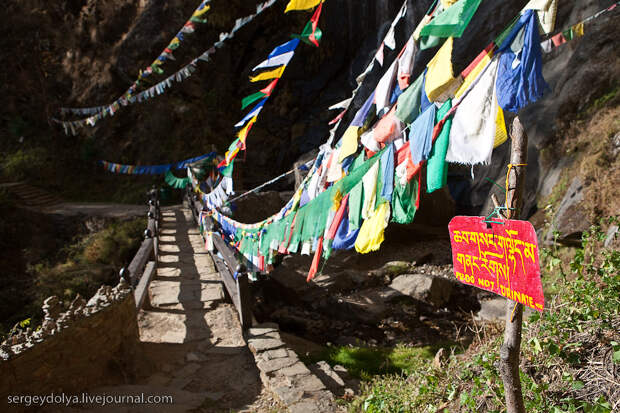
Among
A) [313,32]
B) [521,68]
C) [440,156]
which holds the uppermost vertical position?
[313,32]

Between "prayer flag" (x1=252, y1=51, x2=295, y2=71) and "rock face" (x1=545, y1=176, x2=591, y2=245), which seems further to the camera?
"rock face" (x1=545, y1=176, x2=591, y2=245)

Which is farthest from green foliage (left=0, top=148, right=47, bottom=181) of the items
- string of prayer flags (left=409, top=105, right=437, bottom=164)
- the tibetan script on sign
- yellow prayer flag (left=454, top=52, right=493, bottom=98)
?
the tibetan script on sign

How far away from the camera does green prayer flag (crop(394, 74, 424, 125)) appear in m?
2.18

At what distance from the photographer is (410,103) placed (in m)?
2.20

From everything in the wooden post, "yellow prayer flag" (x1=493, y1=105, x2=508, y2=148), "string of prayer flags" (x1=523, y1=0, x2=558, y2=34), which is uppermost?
"string of prayer flags" (x1=523, y1=0, x2=558, y2=34)

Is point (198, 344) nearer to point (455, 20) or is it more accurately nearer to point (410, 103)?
point (410, 103)

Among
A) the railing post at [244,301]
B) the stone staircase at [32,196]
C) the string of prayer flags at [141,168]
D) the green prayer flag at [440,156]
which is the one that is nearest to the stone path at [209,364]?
the railing post at [244,301]

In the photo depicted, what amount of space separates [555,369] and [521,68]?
1.89m

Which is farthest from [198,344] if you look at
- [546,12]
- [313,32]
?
[546,12]

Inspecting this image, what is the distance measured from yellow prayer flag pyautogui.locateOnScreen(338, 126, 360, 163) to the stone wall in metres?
2.98

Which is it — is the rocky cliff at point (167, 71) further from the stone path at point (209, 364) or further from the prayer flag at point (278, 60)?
the prayer flag at point (278, 60)

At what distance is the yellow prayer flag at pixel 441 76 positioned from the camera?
6.11 ft

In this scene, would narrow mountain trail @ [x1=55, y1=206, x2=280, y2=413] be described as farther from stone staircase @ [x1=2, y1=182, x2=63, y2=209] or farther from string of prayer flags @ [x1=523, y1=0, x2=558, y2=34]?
stone staircase @ [x1=2, y1=182, x2=63, y2=209]

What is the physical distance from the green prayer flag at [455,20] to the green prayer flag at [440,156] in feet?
1.07
